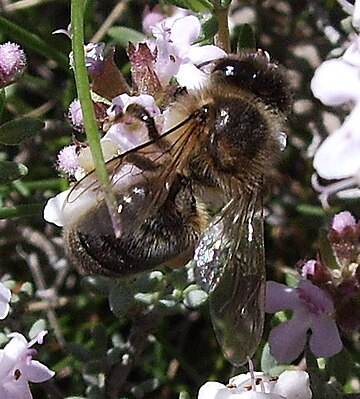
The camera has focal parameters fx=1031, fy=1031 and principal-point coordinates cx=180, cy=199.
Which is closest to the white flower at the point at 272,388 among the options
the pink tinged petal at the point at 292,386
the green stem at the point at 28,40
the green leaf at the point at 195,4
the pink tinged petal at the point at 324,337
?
the pink tinged petal at the point at 292,386

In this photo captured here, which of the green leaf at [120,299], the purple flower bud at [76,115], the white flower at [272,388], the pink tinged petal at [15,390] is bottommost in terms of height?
the green leaf at [120,299]

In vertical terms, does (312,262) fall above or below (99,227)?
below

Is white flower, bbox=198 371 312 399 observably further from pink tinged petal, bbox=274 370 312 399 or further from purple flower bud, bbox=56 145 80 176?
purple flower bud, bbox=56 145 80 176

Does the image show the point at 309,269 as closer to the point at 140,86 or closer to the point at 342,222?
the point at 342,222

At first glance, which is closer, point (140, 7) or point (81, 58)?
point (81, 58)

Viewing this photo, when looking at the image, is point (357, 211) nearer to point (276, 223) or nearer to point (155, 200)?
point (276, 223)

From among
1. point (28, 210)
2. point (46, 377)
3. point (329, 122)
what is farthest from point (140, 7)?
point (46, 377)

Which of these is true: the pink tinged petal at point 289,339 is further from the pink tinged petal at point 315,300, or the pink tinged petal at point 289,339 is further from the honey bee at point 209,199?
the honey bee at point 209,199
